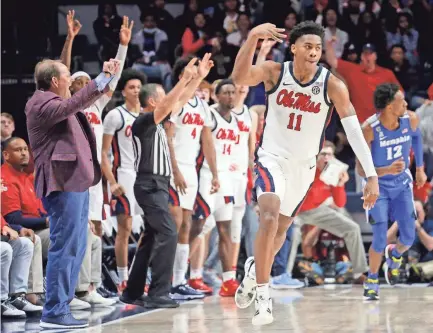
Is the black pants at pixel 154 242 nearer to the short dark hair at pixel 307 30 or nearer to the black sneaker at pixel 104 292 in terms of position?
the black sneaker at pixel 104 292

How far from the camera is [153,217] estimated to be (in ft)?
26.7

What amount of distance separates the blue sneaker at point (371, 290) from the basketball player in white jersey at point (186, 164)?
1571 mm

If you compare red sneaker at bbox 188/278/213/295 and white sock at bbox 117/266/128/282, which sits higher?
white sock at bbox 117/266/128/282

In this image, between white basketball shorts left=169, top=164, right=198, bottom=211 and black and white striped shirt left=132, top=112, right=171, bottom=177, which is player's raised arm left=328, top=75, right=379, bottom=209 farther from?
white basketball shorts left=169, top=164, right=198, bottom=211

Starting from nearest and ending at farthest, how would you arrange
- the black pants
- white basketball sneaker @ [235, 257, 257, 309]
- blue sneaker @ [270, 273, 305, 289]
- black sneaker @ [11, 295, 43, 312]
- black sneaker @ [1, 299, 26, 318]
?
white basketball sneaker @ [235, 257, 257, 309]
black sneaker @ [1, 299, 26, 318]
black sneaker @ [11, 295, 43, 312]
the black pants
blue sneaker @ [270, 273, 305, 289]

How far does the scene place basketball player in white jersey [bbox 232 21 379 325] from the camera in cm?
651

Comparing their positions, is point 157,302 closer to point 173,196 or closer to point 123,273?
point 123,273

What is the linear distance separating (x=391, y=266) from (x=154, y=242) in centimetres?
285

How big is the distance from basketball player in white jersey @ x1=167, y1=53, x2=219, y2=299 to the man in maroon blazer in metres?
2.24

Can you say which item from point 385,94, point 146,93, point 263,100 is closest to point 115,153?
point 146,93

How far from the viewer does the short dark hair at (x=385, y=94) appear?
9.16 metres

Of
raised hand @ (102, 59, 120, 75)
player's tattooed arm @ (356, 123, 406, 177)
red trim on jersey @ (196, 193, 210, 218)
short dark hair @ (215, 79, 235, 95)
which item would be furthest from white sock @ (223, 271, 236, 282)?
raised hand @ (102, 59, 120, 75)

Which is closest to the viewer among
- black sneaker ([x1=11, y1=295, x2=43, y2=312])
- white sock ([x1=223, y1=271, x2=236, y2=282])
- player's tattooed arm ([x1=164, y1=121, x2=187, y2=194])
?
black sneaker ([x1=11, y1=295, x2=43, y2=312])

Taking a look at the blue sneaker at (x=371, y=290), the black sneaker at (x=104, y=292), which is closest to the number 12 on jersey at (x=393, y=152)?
the blue sneaker at (x=371, y=290)
